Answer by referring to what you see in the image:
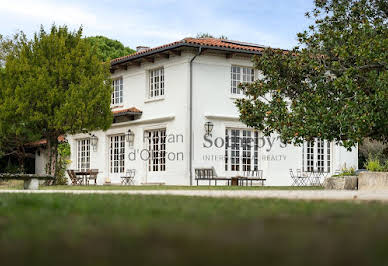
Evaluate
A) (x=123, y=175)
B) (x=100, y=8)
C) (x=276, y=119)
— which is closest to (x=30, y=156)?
(x=123, y=175)

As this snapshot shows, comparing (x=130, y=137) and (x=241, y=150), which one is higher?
(x=130, y=137)

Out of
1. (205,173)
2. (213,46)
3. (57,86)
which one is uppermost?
(213,46)

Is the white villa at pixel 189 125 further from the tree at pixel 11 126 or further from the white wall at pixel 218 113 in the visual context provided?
the tree at pixel 11 126

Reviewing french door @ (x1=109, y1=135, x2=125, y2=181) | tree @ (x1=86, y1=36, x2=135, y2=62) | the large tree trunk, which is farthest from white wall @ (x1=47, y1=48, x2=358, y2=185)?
tree @ (x1=86, y1=36, x2=135, y2=62)

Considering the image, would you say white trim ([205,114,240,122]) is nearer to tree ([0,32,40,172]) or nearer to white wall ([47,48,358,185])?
white wall ([47,48,358,185])

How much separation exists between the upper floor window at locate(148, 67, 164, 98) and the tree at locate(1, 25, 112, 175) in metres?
2.75

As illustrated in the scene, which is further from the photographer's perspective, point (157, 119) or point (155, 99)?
point (155, 99)

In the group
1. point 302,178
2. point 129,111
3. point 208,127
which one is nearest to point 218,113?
point 208,127

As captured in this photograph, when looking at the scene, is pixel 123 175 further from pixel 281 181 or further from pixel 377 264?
pixel 377 264

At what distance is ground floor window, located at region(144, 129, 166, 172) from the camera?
25.9m

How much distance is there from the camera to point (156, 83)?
1047 inches

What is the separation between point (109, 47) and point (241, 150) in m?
23.9

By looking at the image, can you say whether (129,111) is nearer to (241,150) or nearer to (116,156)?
(116,156)

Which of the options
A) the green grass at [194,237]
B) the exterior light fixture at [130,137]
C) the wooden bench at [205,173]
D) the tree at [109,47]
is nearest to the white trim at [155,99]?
the exterior light fixture at [130,137]
